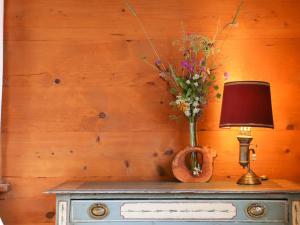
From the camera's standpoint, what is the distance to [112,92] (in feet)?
7.68

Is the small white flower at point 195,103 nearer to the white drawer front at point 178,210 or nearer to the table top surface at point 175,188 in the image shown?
the table top surface at point 175,188

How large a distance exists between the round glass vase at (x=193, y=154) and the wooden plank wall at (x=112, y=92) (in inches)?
6.0

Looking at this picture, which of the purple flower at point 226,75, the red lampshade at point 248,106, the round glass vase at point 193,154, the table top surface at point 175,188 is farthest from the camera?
the purple flower at point 226,75

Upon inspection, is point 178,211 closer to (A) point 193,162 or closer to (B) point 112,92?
(A) point 193,162

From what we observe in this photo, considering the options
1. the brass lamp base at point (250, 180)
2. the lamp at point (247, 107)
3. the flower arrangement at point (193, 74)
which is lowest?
the brass lamp base at point (250, 180)

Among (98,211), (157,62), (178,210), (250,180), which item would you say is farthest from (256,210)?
(157,62)

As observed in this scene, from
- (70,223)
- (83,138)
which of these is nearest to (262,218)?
(70,223)

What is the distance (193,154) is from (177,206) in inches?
13.2

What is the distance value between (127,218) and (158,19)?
42.5 inches

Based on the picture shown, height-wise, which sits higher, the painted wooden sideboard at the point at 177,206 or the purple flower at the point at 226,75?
the purple flower at the point at 226,75

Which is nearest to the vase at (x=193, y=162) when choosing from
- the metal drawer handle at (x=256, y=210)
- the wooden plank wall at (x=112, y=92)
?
the wooden plank wall at (x=112, y=92)

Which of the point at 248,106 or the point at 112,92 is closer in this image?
the point at 248,106

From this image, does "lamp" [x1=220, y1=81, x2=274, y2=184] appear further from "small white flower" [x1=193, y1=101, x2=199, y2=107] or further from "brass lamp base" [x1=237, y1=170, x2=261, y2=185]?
"small white flower" [x1=193, y1=101, x2=199, y2=107]

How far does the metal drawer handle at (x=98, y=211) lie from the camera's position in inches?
74.6
